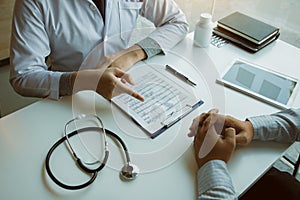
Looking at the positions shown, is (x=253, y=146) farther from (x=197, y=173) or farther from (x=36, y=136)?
(x=36, y=136)

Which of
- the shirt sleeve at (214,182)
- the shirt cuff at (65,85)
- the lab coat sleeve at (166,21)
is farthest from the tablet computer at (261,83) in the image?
the shirt cuff at (65,85)

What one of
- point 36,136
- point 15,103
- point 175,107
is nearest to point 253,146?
point 175,107

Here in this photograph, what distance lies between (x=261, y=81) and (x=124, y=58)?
17.3 inches

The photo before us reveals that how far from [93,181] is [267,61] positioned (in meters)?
0.73

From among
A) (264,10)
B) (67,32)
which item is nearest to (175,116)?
(67,32)

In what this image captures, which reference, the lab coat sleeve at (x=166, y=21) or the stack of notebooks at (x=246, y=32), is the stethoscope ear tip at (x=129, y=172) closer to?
the lab coat sleeve at (x=166, y=21)

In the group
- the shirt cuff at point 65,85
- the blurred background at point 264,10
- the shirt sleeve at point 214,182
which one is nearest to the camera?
the shirt sleeve at point 214,182

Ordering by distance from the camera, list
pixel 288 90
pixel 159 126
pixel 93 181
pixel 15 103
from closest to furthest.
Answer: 1. pixel 93 181
2. pixel 159 126
3. pixel 288 90
4. pixel 15 103

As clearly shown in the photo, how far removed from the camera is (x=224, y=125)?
2.86 ft

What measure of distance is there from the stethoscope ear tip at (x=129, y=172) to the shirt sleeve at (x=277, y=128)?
12.4 inches

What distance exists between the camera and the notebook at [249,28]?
120 cm

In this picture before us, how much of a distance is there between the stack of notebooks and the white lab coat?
148 millimetres

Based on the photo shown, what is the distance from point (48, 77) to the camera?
37.8 inches

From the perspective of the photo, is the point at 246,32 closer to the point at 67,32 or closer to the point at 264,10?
the point at 67,32
